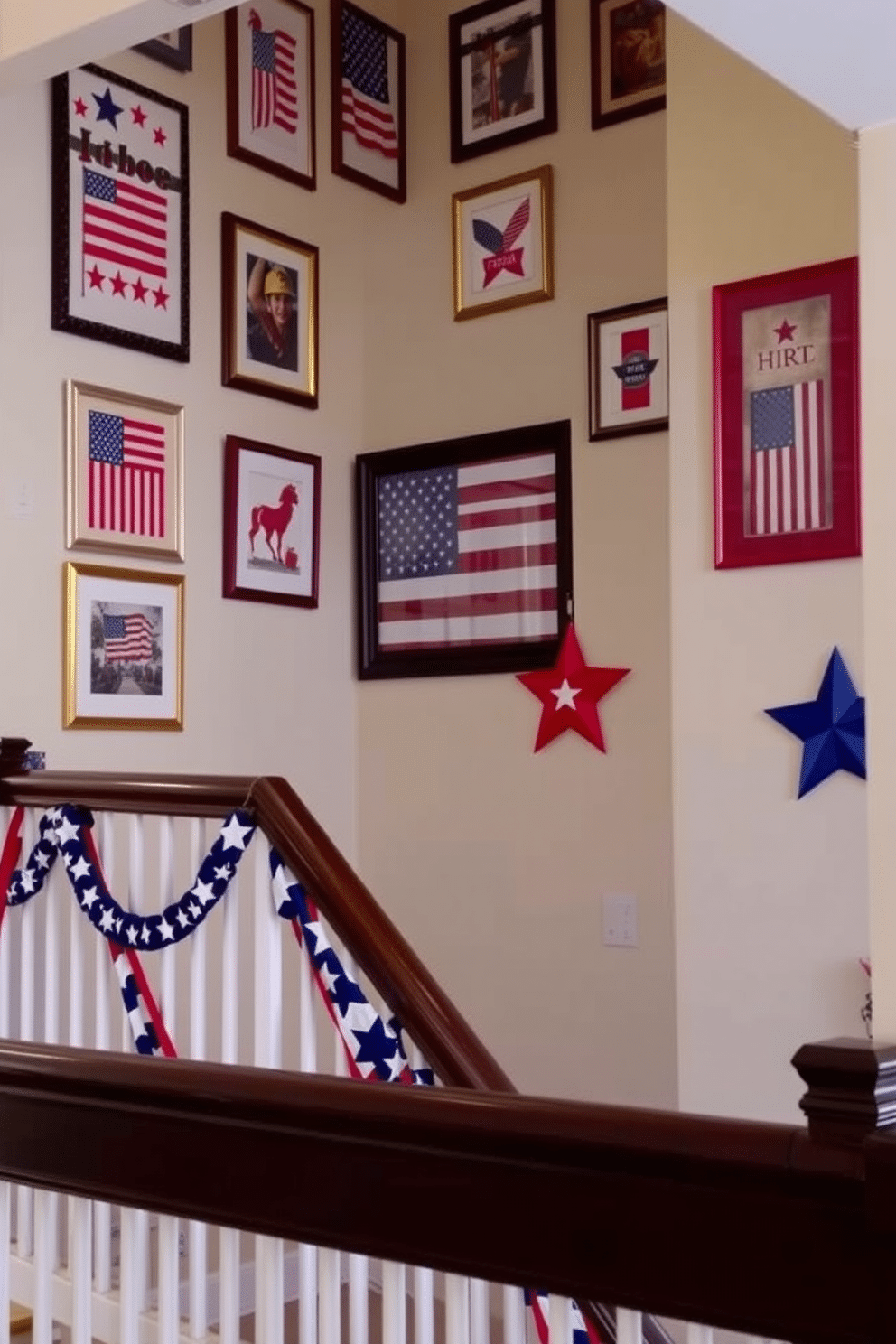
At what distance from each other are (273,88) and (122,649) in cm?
167

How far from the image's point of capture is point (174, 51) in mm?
3988

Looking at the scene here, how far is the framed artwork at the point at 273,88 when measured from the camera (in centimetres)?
419

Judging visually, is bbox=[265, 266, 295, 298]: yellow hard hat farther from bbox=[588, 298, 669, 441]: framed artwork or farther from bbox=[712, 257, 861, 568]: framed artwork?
bbox=[712, 257, 861, 568]: framed artwork

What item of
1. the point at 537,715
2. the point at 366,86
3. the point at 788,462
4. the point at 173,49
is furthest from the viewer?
the point at 366,86

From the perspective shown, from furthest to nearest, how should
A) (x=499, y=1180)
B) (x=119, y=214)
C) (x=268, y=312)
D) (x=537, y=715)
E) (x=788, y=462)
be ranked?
(x=268, y=312) < (x=537, y=715) < (x=119, y=214) < (x=788, y=462) < (x=499, y=1180)

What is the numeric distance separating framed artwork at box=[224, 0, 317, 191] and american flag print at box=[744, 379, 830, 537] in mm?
1936

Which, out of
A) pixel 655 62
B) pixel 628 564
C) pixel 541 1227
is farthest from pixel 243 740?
pixel 541 1227

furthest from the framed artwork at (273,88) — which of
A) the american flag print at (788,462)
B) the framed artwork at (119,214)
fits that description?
the american flag print at (788,462)

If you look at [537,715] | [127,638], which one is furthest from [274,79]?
[537,715]

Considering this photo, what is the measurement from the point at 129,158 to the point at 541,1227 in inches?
130

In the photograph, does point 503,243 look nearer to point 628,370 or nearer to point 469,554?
point 628,370

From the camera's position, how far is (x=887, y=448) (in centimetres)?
128

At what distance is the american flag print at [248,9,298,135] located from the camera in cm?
425

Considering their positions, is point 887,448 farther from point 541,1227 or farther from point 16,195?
point 16,195
